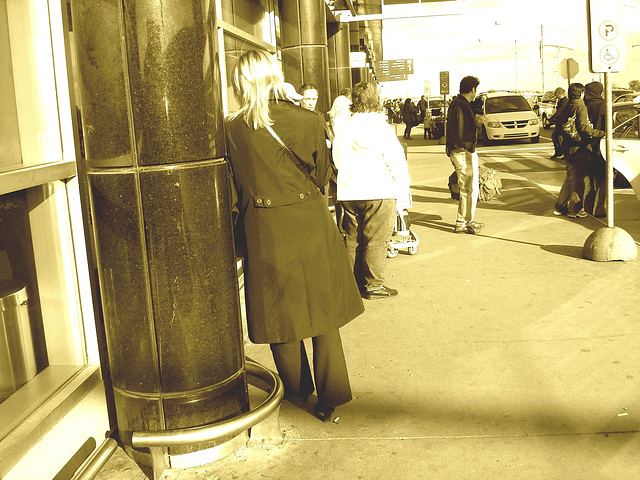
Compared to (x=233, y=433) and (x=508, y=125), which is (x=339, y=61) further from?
(x=233, y=433)

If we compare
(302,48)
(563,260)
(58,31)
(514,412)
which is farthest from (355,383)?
(302,48)

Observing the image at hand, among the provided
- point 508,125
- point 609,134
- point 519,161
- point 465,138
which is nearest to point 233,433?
point 609,134

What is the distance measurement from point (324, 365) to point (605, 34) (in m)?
5.33

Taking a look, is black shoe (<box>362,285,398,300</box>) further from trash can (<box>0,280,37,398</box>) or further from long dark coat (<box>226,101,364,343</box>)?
trash can (<box>0,280,37,398</box>)

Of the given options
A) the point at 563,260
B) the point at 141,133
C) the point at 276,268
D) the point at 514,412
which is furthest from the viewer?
the point at 563,260

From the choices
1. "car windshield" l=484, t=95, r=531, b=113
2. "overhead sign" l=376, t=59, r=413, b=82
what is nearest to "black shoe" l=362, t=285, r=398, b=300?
"car windshield" l=484, t=95, r=531, b=113

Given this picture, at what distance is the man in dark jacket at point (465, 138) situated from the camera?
9406 millimetres

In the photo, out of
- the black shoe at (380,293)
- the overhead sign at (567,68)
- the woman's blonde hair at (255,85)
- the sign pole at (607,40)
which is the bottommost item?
the black shoe at (380,293)

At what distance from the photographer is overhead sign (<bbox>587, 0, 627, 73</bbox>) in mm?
7801

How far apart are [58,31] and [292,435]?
2417 millimetres

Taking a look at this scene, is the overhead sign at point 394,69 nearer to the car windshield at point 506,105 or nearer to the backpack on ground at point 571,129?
the car windshield at point 506,105

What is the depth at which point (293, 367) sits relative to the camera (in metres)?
4.40

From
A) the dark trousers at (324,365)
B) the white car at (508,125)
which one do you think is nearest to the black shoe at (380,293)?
the dark trousers at (324,365)

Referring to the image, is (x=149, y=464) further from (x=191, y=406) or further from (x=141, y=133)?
(x=141, y=133)
